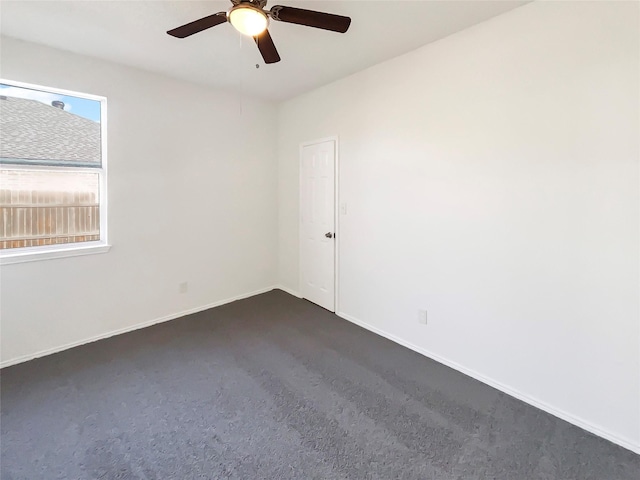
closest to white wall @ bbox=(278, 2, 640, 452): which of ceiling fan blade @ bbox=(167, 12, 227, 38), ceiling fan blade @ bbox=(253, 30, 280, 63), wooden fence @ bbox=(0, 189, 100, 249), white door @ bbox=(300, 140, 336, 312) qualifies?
white door @ bbox=(300, 140, 336, 312)

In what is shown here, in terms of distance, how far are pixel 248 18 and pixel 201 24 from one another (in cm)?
38

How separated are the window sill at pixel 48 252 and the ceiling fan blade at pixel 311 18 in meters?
2.62

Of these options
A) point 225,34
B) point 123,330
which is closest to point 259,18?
point 225,34

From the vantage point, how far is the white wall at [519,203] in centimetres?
179

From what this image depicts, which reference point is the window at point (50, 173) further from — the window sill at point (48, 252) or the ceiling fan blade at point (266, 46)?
the ceiling fan blade at point (266, 46)

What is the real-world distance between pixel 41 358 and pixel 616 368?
13.9 ft

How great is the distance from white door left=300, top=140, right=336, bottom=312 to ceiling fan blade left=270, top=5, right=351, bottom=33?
179 centimetres

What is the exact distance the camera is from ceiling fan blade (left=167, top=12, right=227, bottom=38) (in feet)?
5.59

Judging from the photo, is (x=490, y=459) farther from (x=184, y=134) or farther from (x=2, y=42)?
(x=2, y=42)

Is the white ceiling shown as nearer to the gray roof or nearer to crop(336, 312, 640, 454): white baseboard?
the gray roof

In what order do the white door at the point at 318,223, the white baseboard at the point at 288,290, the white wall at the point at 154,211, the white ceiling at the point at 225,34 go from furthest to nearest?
the white baseboard at the point at 288,290
the white door at the point at 318,223
the white wall at the point at 154,211
the white ceiling at the point at 225,34

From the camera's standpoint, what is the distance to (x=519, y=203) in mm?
2152

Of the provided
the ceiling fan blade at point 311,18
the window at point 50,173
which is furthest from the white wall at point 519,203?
the window at point 50,173

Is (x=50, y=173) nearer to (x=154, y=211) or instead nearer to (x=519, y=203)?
(x=154, y=211)
